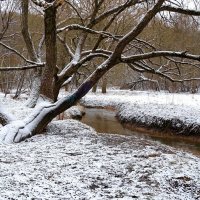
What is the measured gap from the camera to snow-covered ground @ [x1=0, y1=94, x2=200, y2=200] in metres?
5.16

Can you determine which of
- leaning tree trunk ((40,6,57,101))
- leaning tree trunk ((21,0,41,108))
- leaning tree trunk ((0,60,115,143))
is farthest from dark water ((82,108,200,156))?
leaning tree trunk ((40,6,57,101))

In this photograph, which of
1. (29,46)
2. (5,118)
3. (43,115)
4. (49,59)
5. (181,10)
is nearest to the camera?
(181,10)

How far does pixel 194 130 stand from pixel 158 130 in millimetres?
1784

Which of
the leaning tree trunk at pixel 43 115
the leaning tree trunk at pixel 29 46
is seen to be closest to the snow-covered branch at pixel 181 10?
the leaning tree trunk at pixel 43 115

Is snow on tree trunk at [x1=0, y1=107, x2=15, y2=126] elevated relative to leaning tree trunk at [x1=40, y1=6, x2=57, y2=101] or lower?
lower

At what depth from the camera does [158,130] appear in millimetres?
15477

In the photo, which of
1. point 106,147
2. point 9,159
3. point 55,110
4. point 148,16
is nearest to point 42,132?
point 55,110

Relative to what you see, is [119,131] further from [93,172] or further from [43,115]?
[93,172]

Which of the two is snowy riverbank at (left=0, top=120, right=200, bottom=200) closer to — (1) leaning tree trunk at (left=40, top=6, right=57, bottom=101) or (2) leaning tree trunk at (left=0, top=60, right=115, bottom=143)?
(2) leaning tree trunk at (left=0, top=60, right=115, bottom=143)

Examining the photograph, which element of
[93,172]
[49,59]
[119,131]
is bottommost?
[119,131]

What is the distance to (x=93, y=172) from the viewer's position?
605 centimetres

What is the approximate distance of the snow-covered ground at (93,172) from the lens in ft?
16.9

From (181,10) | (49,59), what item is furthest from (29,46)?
(181,10)

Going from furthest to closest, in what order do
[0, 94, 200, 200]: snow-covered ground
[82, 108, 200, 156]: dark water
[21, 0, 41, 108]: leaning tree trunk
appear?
1. [21, 0, 41, 108]: leaning tree trunk
2. [82, 108, 200, 156]: dark water
3. [0, 94, 200, 200]: snow-covered ground
